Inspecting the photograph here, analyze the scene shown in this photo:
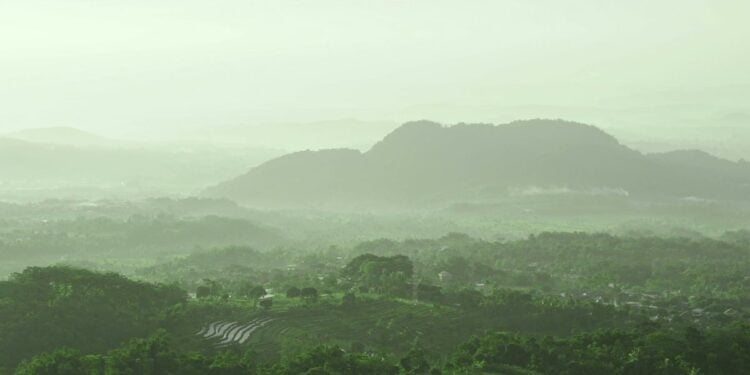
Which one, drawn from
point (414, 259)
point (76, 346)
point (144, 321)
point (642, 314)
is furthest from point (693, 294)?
point (76, 346)

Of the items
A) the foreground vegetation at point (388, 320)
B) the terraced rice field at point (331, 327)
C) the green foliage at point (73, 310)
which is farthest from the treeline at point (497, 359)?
the terraced rice field at point (331, 327)

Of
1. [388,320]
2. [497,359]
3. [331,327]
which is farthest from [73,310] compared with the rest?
[497,359]

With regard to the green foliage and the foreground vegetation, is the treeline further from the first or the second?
the green foliage

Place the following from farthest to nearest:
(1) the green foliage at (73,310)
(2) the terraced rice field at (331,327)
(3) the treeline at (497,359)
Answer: (2) the terraced rice field at (331,327), (1) the green foliage at (73,310), (3) the treeline at (497,359)

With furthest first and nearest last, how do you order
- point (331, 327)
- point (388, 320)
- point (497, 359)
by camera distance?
point (388, 320) → point (331, 327) → point (497, 359)

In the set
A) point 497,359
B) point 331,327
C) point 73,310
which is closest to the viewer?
point 497,359

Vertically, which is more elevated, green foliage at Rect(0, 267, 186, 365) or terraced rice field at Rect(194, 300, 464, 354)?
green foliage at Rect(0, 267, 186, 365)

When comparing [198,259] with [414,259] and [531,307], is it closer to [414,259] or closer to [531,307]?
[414,259]

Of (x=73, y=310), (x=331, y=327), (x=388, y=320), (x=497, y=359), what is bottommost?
(x=497, y=359)

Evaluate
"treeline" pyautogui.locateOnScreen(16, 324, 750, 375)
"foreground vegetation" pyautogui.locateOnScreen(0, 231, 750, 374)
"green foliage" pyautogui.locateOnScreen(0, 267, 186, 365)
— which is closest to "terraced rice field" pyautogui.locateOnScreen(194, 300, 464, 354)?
"foreground vegetation" pyautogui.locateOnScreen(0, 231, 750, 374)

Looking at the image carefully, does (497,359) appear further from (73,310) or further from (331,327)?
(73,310)

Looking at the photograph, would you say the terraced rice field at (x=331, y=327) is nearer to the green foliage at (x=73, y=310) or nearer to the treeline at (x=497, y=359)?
the treeline at (x=497, y=359)
